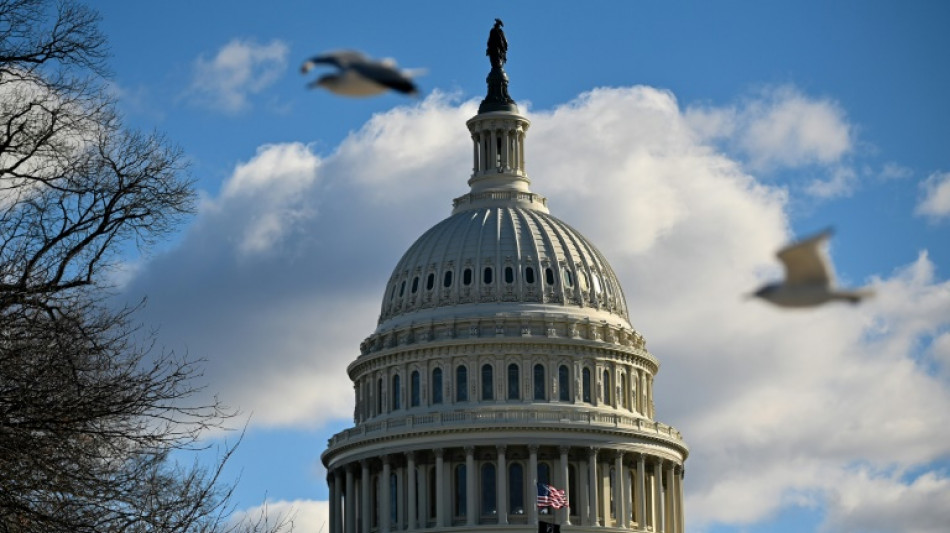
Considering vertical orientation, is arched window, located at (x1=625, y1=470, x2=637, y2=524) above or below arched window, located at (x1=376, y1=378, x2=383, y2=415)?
below

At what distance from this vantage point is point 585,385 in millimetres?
159625

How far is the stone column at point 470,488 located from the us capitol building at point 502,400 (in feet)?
0.47

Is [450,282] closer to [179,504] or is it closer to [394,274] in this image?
[394,274]

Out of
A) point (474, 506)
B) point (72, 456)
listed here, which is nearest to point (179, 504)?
point (72, 456)

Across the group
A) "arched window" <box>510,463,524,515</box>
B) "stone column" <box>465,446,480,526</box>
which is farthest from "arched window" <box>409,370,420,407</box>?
"arched window" <box>510,463,524,515</box>

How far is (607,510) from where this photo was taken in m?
156

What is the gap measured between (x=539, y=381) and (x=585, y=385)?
11.5 ft

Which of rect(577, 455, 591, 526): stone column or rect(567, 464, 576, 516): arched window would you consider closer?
rect(577, 455, 591, 526): stone column

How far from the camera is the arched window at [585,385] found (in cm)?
15900

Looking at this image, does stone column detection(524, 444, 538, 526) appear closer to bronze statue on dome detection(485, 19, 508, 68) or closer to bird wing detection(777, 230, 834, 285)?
bronze statue on dome detection(485, 19, 508, 68)

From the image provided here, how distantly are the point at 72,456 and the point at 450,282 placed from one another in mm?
124407

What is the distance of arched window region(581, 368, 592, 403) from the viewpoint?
522 ft

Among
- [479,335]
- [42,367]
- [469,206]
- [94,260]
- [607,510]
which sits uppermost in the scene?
[469,206]

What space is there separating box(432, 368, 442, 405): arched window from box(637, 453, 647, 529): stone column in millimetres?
15225
